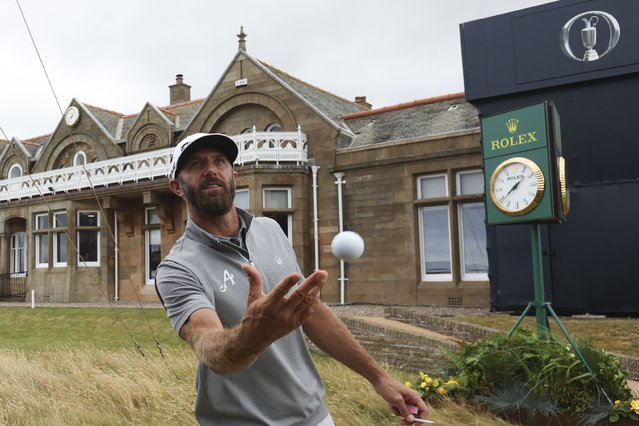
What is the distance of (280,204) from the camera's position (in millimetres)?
17828

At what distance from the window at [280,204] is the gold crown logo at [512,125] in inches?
400

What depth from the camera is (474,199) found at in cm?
1546

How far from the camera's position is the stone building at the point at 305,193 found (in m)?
15.8

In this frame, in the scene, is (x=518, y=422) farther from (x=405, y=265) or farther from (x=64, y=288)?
(x=64, y=288)

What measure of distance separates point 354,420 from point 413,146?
39.1 feet

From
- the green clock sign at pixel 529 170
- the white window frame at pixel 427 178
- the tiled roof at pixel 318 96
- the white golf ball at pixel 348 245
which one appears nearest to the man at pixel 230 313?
the green clock sign at pixel 529 170

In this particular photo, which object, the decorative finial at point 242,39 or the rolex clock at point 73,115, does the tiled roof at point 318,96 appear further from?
the rolex clock at point 73,115

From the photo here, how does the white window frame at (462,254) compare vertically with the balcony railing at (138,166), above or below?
below

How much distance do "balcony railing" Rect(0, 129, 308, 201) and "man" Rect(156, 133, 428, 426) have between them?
514 inches

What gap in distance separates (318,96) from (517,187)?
13.7 m

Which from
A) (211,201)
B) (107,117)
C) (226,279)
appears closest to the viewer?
(226,279)

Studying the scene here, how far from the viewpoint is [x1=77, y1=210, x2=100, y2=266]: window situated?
22.7 m

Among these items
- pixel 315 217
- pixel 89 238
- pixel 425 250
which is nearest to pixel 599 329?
pixel 425 250

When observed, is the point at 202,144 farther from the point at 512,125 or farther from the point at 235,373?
the point at 512,125
